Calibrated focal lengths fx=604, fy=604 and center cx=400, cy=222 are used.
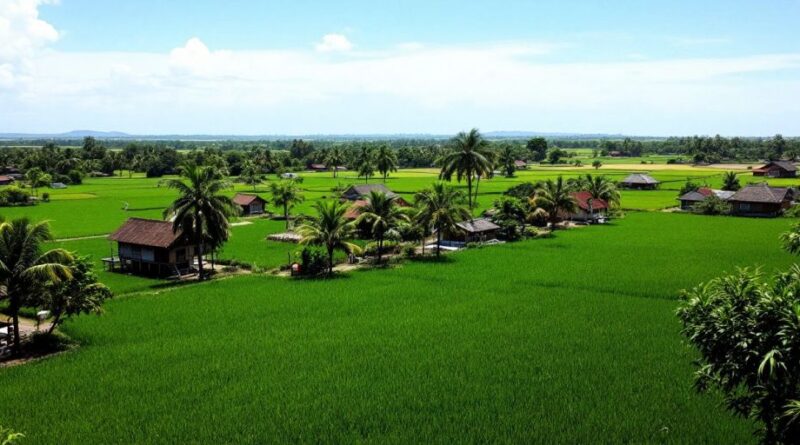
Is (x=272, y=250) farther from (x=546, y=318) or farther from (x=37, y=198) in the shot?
(x=37, y=198)

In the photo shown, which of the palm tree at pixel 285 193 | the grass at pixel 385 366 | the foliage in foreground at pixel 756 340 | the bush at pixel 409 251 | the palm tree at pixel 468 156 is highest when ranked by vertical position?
the palm tree at pixel 468 156

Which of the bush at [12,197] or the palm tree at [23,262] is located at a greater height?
the palm tree at [23,262]

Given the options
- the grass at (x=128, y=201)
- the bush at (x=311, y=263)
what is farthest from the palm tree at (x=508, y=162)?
the bush at (x=311, y=263)

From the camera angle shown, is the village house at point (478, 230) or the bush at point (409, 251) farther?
the village house at point (478, 230)

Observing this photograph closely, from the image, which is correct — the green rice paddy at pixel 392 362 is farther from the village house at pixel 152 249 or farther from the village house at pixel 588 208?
the village house at pixel 588 208

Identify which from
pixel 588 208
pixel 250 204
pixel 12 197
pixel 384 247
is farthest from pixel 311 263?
pixel 12 197

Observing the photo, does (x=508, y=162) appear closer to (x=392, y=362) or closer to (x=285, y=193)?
(x=285, y=193)

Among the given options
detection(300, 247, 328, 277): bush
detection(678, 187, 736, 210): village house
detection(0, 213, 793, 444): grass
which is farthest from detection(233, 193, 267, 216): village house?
detection(678, 187, 736, 210): village house
